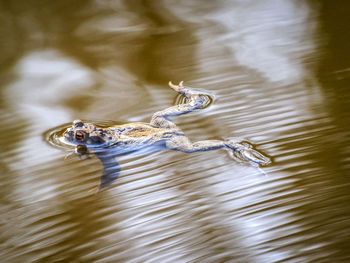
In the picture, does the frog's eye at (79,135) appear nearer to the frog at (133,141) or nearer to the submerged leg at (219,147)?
the frog at (133,141)

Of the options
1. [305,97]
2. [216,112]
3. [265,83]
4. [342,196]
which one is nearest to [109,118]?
[216,112]

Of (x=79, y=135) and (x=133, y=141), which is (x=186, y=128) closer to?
(x=133, y=141)

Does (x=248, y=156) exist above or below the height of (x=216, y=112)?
below

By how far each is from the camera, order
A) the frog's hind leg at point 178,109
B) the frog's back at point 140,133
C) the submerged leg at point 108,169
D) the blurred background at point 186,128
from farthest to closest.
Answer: the frog's hind leg at point 178,109
the frog's back at point 140,133
the submerged leg at point 108,169
the blurred background at point 186,128

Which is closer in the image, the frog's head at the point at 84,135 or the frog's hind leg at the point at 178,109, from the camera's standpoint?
the frog's head at the point at 84,135

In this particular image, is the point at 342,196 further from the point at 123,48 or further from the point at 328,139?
the point at 123,48

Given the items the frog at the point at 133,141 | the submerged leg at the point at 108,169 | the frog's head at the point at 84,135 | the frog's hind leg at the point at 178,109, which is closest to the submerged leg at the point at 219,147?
the frog at the point at 133,141

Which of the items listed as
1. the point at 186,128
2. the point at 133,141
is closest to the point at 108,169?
the point at 133,141
